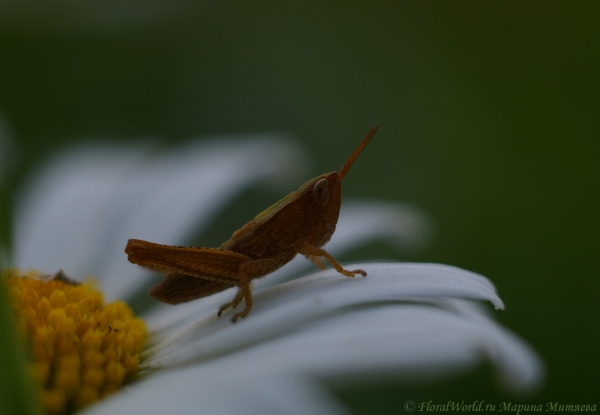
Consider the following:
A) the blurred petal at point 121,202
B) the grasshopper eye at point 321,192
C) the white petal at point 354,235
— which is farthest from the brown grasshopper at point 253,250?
the blurred petal at point 121,202

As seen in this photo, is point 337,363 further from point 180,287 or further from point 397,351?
point 180,287

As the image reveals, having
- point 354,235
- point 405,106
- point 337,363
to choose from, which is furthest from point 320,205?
point 405,106

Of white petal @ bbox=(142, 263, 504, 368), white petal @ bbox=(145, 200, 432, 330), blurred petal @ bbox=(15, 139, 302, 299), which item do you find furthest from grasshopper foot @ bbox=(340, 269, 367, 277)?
blurred petal @ bbox=(15, 139, 302, 299)

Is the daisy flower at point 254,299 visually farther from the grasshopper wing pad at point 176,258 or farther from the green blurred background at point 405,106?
the green blurred background at point 405,106

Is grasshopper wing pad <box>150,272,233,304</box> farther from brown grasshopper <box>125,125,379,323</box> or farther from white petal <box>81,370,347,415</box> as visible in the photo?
white petal <box>81,370,347,415</box>

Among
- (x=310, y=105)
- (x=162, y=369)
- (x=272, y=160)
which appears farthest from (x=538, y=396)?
(x=310, y=105)

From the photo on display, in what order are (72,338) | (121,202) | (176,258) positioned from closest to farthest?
(72,338) → (176,258) → (121,202)
